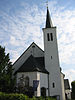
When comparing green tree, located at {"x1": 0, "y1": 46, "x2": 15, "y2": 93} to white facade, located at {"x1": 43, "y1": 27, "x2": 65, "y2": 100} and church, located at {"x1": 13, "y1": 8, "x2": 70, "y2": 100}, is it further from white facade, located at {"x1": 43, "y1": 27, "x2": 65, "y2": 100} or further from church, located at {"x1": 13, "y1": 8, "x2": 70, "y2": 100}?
white facade, located at {"x1": 43, "y1": 27, "x2": 65, "y2": 100}

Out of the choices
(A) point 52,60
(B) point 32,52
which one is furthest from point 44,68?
(B) point 32,52

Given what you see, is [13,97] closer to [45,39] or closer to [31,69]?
[31,69]

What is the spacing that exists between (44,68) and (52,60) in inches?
91.8

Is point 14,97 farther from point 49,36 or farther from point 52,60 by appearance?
point 49,36

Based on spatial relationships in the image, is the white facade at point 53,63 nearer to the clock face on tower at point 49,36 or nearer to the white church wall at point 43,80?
the clock face on tower at point 49,36

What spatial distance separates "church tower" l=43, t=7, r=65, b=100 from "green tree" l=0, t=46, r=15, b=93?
8.05 m

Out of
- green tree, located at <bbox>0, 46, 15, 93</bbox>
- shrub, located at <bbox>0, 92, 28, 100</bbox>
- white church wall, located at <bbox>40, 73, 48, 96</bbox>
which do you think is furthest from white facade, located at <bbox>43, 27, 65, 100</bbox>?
shrub, located at <bbox>0, 92, 28, 100</bbox>

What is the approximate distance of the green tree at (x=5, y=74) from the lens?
64.5 ft

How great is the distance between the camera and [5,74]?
20.5 m

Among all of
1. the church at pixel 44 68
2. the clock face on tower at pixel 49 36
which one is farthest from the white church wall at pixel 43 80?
the clock face on tower at pixel 49 36

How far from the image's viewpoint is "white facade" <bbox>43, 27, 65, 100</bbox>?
2502 centimetres

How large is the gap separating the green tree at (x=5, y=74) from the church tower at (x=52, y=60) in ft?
26.4

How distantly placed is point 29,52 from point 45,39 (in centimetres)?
441

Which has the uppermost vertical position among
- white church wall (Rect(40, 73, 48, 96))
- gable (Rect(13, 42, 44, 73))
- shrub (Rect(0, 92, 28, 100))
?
gable (Rect(13, 42, 44, 73))
